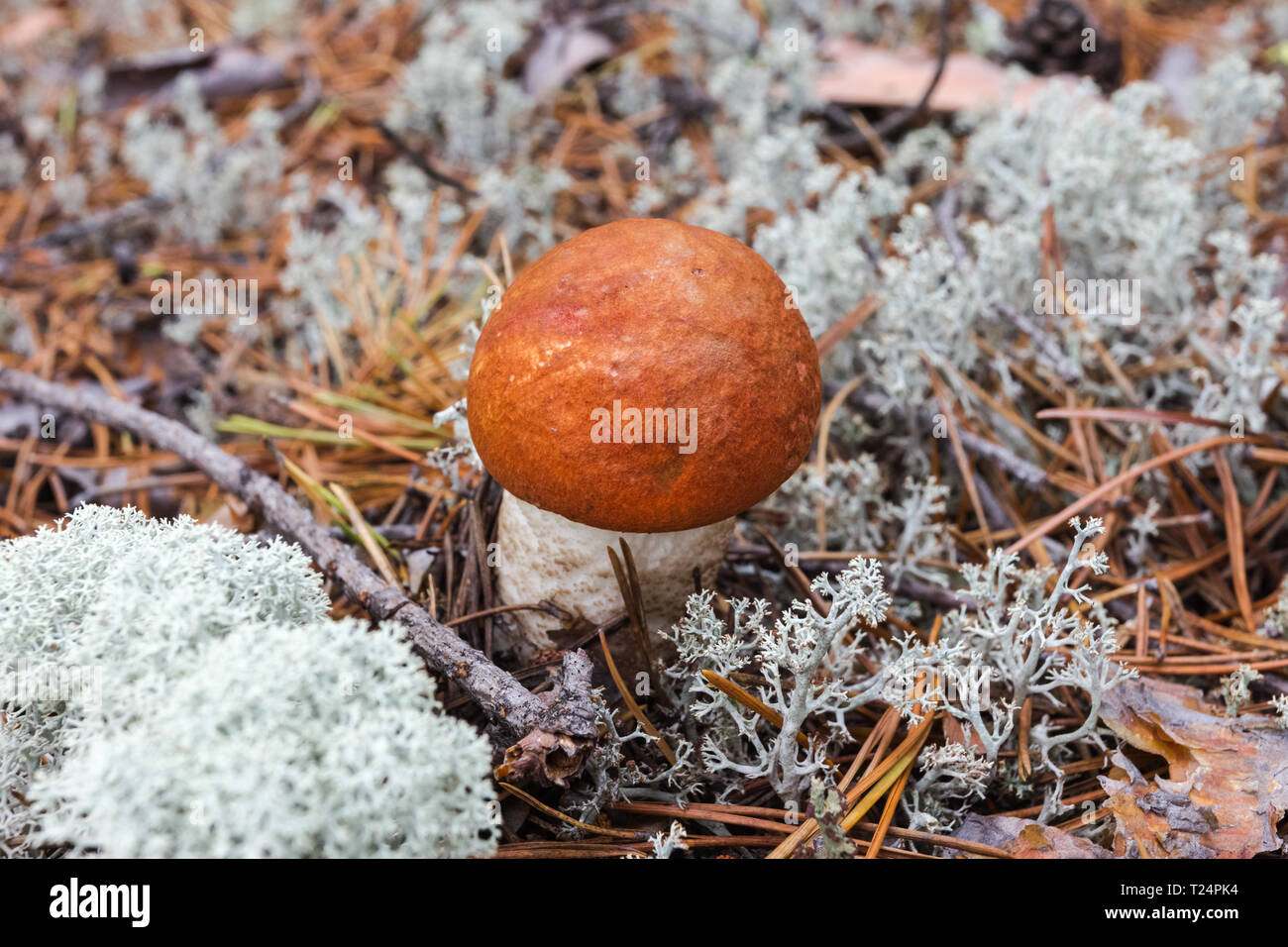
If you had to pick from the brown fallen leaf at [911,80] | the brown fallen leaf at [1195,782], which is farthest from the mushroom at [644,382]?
the brown fallen leaf at [911,80]

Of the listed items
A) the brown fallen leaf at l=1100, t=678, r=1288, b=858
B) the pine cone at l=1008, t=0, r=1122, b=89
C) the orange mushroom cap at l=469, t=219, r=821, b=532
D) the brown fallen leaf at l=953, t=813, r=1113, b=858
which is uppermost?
the pine cone at l=1008, t=0, r=1122, b=89

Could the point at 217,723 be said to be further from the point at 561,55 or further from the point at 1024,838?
the point at 561,55

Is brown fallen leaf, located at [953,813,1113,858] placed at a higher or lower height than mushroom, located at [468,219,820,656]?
lower

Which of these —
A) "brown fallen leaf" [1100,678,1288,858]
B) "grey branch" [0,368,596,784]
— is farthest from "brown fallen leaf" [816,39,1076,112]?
"grey branch" [0,368,596,784]

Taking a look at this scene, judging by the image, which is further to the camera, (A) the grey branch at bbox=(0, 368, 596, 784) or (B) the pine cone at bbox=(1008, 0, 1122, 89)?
(B) the pine cone at bbox=(1008, 0, 1122, 89)

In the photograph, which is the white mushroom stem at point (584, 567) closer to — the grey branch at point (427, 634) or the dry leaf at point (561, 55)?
the grey branch at point (427, 634)

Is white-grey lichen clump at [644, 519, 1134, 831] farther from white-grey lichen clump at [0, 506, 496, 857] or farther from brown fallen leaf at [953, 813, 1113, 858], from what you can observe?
white-grey lichen clump at [0, 506, 496, 857]
